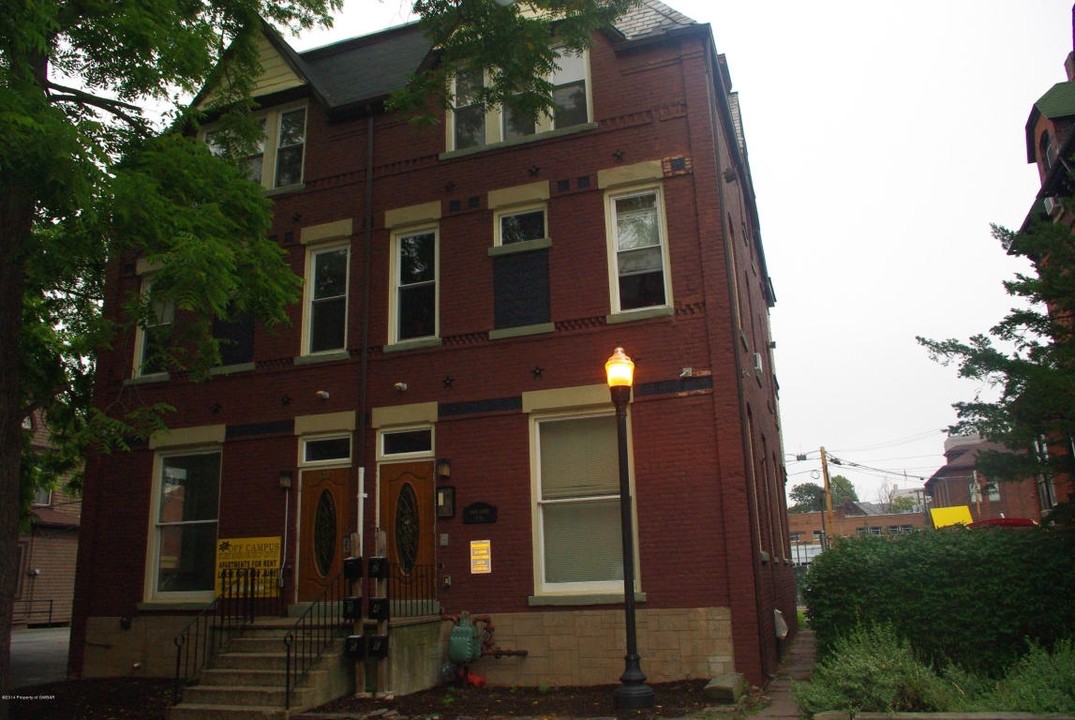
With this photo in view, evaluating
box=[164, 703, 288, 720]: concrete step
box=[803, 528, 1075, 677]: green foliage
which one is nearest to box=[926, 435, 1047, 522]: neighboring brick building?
box=[803, 528, 1075, 677]: green foliage

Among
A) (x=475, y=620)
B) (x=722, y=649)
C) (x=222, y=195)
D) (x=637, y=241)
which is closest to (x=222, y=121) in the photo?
(x=222, y=195)

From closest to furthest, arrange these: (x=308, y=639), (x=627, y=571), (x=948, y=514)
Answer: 1. (x=627, y=571)
2. (x=308, y=639)
3. (x=948, y=514)

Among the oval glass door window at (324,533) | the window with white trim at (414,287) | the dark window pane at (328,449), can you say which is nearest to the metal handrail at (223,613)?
the oval glass door window at (324,533)

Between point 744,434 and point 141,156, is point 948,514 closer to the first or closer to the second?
point 744,434

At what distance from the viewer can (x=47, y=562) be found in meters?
33.2

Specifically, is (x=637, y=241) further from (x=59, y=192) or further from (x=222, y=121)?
(x=59, y=192)

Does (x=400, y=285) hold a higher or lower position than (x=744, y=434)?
higher

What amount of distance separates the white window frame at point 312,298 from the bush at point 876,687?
8704 mm

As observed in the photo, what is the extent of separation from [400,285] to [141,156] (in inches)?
192

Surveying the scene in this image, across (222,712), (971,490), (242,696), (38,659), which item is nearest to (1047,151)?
(242,696)

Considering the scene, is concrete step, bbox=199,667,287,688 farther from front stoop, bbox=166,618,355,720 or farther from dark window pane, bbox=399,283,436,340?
dark window pane, bbox=399,283,436,340

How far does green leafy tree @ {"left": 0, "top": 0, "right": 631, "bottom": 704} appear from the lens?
808cm

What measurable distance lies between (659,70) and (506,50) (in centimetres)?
276

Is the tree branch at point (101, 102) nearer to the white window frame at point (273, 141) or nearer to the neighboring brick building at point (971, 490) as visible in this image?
the white window frame at point (273, 141)
